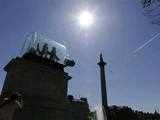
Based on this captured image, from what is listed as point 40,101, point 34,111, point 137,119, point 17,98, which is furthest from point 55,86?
point 137,119

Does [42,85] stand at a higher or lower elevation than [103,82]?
lower

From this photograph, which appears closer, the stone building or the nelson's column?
the stone building

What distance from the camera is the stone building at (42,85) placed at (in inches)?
821

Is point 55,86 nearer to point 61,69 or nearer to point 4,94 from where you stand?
point 61,69

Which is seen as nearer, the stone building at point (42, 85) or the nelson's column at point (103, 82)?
the stone building at point (42, 85)

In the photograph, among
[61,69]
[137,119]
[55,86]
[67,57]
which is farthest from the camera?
[67,57]

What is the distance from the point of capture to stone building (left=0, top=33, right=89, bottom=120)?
2084cm

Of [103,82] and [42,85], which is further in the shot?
[103,82]

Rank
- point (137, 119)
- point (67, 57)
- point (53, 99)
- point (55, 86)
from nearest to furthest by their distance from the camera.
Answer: point (137, 119)
point (53, 99)
point (55, 86)
point (67, 57)

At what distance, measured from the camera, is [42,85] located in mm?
23266

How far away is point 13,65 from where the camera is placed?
23891mm

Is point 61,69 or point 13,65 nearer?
point 13,65

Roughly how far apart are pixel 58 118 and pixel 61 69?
7.29 m

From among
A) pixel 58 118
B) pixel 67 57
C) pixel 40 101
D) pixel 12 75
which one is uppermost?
pixel 67 57
